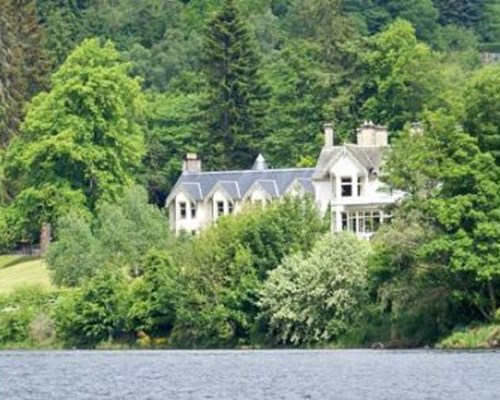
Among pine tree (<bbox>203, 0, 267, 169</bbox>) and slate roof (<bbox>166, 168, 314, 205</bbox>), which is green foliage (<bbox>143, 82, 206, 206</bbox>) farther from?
slate roof (<bbox>166, 168, 314, 205</bbox>)

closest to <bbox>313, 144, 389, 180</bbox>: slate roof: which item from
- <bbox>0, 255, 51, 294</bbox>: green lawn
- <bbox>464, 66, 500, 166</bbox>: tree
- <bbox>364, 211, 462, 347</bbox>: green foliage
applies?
<bbox>0, 255, 51, 294</bbox>: green lawn

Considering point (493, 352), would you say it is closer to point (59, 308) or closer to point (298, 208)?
point (298, 208)

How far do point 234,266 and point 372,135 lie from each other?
26943 millimetres

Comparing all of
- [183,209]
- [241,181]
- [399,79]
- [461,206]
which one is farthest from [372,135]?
[461,206]

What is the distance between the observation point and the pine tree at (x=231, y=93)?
139500 mm

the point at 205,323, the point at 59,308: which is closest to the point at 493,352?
the point at 205,323

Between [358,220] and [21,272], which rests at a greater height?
[358,220]

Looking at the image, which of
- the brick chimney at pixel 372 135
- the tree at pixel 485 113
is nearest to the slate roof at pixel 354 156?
the brick chimney at pixel 372 135

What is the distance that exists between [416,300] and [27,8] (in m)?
79.1

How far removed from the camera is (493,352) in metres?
81.8

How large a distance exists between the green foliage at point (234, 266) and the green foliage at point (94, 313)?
127 inches

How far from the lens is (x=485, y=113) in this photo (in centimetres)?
8894

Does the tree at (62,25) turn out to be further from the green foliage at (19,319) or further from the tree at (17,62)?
the green foliage at (19,319)

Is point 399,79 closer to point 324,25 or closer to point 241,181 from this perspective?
point 241,181
